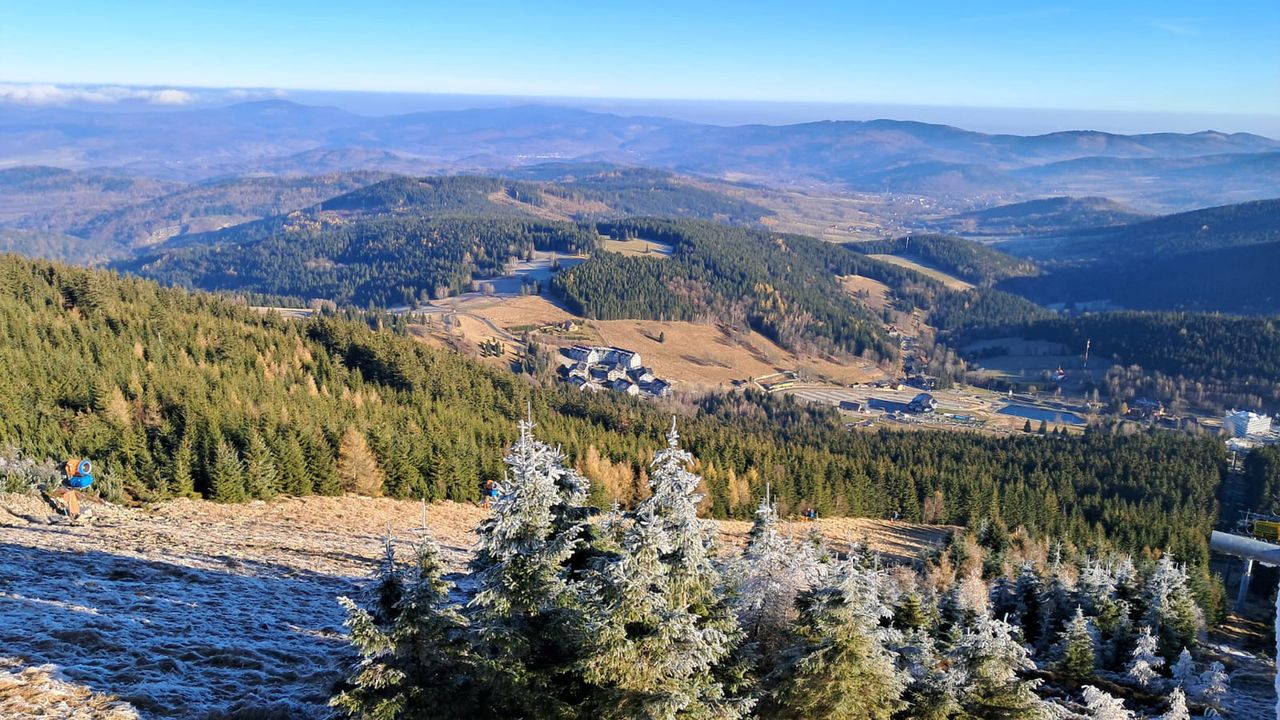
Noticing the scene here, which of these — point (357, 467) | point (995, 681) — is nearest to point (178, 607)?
point (357, 467)

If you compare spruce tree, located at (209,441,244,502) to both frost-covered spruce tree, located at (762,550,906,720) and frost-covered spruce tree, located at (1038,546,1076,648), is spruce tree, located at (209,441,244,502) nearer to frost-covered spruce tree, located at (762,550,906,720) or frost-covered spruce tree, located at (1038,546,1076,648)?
frost-covered spruce tree, located at (762,550,906,720)

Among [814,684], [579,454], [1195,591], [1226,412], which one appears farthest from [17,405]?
[1226,412]

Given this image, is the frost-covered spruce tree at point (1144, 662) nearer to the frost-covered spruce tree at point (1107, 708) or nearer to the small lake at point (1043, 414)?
the frost-covered spruce tree at point (1107, 708)

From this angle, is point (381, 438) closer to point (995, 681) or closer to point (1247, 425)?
point (995, 681)

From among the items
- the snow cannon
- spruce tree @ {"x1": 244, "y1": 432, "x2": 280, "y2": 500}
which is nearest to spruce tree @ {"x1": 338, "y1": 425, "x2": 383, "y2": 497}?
spruce tree @ {"x1": 244, "y1": 432, "x2": 280, "y2": 500}

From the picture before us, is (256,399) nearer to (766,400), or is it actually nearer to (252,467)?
(252,467)

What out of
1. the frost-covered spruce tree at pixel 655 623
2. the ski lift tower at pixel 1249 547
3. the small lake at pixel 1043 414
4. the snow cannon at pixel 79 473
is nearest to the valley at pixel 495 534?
the frost-covered spruce tree at pixel 655 623
